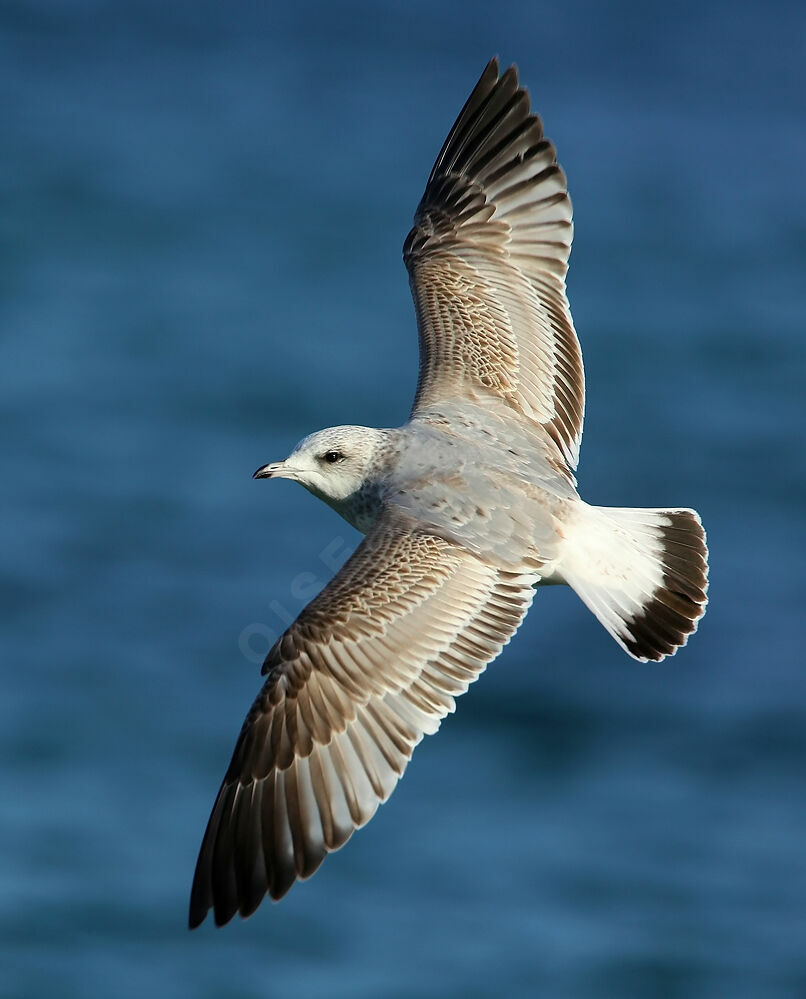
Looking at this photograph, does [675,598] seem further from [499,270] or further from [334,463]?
[499,270]

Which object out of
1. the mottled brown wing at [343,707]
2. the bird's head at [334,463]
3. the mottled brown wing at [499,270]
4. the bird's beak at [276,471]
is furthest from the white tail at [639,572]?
the bird's beak at [276,471]

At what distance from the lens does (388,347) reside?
50.1 feet

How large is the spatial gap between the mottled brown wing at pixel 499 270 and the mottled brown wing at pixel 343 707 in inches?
53.8

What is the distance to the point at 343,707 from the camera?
242 inches

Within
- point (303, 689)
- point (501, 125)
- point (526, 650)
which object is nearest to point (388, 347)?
point (526, 650)

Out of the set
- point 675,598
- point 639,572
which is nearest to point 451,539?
point 639,572

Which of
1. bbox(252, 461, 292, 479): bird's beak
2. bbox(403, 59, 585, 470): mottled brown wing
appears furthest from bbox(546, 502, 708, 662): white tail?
bbox(252, 461, 292, 479): bird's beak

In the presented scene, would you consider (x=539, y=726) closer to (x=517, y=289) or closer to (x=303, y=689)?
(x=517, y=289)

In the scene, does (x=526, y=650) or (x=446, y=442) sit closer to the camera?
(x=446, y=442)

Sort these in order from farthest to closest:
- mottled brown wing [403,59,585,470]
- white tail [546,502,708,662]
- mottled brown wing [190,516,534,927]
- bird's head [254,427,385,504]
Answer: mottled brown wing [403,59,585,470], bird's head [254,427,385,504], white tail [546,502,708,662], mottled brown wing [190,516,534,927]

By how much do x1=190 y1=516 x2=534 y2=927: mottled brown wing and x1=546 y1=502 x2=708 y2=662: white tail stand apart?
0.46 meters

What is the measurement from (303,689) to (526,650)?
7.39 meters

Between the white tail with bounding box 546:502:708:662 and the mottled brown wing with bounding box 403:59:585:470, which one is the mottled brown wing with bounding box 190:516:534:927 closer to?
the white tail with bounding box 546:502:708:662

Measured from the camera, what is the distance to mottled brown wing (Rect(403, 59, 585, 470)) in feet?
25.2
